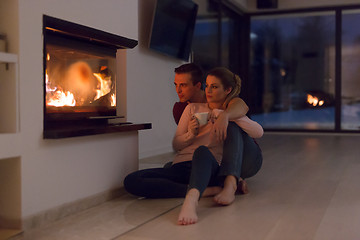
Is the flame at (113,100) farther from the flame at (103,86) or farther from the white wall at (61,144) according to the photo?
the white wall at (61,144)

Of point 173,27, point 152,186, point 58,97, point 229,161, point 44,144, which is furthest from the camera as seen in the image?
point 173,27

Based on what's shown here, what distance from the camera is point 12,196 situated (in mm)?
1780

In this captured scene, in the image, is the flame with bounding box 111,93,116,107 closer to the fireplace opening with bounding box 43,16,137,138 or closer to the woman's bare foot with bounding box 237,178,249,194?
the fireplace opening with bounding box 43,16,137,138

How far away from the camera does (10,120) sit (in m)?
1.77

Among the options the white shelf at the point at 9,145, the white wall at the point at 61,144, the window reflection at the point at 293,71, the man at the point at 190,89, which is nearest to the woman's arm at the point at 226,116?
the man at the point at 190,89

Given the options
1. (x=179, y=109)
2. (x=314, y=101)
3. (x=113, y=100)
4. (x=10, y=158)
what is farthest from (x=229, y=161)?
(x=314, y=101)

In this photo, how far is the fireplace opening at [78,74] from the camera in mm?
2010

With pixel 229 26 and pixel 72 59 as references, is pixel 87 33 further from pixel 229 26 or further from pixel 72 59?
pixel 229 26

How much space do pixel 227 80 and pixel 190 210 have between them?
0.77 meters

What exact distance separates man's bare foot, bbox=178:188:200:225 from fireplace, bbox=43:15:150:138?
554 millimetres

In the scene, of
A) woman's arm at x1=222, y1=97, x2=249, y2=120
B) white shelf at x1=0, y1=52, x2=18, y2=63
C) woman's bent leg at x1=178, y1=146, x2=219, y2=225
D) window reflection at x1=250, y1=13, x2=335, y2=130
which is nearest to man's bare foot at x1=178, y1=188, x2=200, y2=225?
woman's bent leg at x1=178, y1=146, x2=219, y2=225

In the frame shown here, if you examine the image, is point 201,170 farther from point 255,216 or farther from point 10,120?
point 10,120

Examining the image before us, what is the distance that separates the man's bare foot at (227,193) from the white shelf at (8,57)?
1097 mm

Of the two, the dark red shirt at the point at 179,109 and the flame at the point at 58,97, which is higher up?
the flame at the point at 58,97
